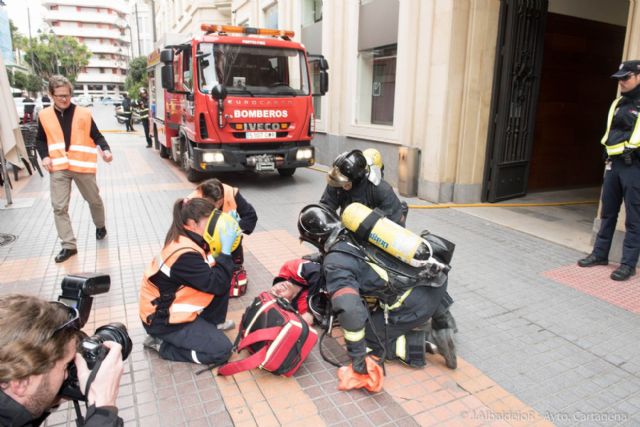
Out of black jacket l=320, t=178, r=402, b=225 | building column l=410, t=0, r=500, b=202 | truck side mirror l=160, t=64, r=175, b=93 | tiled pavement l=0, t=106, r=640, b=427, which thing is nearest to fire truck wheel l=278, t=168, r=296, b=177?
truck side mirror l=160, t=64, r=175, b=93

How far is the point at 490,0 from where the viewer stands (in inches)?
290

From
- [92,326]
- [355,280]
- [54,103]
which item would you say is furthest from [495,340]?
[54,103]

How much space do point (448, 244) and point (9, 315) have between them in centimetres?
250

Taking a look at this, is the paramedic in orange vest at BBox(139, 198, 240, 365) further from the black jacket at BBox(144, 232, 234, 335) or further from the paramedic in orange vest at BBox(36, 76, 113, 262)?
the paramedic in orange vest at BBox(36, 76, 113, 262)

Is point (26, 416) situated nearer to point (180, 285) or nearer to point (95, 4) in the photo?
point (180, 285)

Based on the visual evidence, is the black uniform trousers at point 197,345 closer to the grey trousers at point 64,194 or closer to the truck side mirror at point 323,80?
the grey trousers at point 64,194

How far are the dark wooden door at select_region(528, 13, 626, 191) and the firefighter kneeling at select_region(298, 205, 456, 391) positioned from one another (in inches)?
285

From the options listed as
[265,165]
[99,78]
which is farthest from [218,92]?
[99,78]

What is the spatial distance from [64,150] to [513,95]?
671 centimetres

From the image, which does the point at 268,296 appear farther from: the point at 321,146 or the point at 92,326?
the point at 321,146

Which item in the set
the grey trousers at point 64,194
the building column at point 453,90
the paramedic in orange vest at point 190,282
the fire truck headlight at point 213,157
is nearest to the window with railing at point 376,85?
the building column at point 453,90

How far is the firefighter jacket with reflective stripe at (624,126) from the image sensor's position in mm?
4473

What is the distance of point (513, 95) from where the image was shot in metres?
7.79

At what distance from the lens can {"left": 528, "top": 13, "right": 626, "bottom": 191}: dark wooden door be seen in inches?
353
